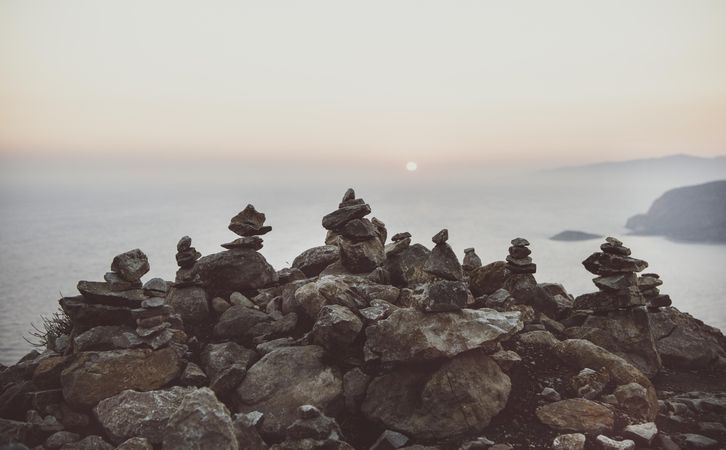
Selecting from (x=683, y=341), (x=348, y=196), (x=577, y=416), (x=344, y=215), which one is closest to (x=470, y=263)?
(x=344, y=215)

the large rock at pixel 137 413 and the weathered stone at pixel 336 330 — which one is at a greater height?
the weathered stone at pixel 336 330

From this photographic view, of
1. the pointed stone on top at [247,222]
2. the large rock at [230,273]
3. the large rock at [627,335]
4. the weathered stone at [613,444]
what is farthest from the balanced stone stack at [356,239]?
the weathered stone at [613,444]

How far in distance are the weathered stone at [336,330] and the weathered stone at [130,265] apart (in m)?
5.33

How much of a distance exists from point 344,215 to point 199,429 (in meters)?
9.25

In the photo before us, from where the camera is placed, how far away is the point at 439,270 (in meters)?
13.1

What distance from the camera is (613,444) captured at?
28.5ft

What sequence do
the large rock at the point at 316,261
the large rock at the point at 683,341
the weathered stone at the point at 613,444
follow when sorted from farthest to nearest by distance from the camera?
1. the large rock at the point at 316,261
2. the large rock at the point at 683,341
3. the weathered stone at the point at 613,444

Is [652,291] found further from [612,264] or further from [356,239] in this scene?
[356,239]

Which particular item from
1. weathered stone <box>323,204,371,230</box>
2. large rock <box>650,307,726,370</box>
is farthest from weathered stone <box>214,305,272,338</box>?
large rock <box>650,307,726,370</box>

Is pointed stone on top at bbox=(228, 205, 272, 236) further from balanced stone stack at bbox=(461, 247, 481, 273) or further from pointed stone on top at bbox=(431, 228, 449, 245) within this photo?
balanced stone stack at bbox=(461, 247, 481, 273)

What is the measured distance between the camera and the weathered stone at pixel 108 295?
11922 mm

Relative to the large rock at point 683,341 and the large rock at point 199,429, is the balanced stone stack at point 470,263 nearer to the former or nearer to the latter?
the large rock at point 683,341

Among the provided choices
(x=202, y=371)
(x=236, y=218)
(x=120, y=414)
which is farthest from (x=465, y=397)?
(x=236, y=218)

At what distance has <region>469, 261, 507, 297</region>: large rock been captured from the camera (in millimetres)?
15672
